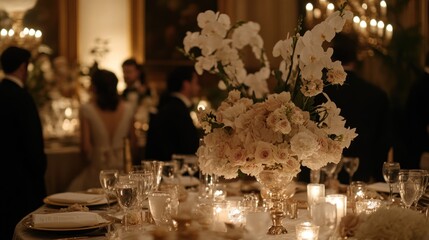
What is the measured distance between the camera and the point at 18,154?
4758mm

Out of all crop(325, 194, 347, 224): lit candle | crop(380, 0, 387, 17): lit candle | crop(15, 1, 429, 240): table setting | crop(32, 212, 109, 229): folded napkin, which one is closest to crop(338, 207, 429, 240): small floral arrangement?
crop(15, 1, 429, 240): table setting

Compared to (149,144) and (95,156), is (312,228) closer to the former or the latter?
(149,144)

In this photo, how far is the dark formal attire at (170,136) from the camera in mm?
5418

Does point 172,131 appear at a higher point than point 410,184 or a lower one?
higher

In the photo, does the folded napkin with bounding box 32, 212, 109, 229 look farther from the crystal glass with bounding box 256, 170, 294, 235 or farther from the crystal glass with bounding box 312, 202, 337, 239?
the crystal glass with bounding box 312, 202, 337, 239

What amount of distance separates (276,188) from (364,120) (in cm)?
203

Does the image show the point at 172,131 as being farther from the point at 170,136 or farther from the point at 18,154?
the point at 18,154

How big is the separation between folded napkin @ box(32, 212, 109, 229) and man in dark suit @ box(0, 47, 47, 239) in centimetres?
184

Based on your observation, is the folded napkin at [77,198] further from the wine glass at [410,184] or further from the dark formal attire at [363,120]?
the dark formal attire at [363,120]

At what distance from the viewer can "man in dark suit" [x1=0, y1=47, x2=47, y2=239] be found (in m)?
4.68

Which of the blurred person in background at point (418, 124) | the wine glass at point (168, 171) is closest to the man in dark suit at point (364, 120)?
the blurred person in background at point (418, 124)

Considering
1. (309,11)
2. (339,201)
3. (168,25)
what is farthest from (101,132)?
(168,25)

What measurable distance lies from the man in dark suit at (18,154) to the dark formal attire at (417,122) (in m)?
3.05

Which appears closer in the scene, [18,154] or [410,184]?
[410,184]
